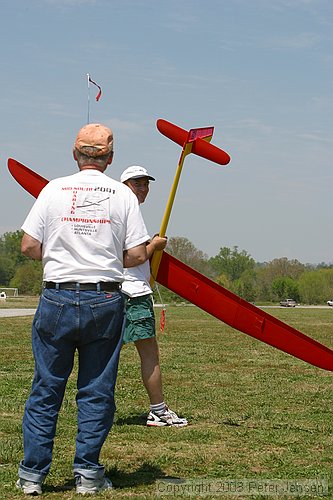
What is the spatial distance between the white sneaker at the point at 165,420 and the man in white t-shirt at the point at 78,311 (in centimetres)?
205

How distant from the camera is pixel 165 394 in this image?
845 cm

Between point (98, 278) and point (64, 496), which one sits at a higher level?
point (98, 278)

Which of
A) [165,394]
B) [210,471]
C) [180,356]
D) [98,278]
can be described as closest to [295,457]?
[210,471]

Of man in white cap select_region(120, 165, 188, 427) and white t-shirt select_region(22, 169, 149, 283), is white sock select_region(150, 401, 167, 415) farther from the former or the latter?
white t-shirt select_region(22, 169, 149, 283)

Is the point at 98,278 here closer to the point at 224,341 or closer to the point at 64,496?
the point at 64,496

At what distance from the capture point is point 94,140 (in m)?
4.69

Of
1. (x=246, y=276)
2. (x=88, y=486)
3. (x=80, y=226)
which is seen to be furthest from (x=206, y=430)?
(x=246, y=276)

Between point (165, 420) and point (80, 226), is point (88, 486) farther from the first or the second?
point (165, 420)

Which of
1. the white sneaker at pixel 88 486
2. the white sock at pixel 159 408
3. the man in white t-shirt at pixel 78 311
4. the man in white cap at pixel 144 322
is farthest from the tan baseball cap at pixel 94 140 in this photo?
the white sock at pixel 159 408

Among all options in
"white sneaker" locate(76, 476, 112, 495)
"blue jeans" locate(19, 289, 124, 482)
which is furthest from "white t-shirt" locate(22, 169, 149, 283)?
"white sneaker" locate(76, 476, 112, 495)

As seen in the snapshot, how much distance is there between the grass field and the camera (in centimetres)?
500

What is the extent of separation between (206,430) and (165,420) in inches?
15.9

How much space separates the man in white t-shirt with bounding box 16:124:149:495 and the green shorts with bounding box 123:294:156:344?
2000 millimetres

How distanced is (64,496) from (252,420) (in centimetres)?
275
